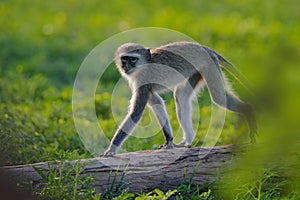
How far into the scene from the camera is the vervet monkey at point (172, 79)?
19.8 ft

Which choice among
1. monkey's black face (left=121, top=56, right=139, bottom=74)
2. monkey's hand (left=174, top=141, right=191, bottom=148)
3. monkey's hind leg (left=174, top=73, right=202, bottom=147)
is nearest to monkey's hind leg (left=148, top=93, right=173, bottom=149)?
monkey's hand (left=174, top=141, right=191, bottom=148)

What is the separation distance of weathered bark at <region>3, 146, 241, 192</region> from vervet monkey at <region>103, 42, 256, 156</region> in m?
0.56

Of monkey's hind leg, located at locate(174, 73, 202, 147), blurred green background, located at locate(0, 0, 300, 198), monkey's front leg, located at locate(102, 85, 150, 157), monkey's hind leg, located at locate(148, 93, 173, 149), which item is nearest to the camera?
blurred green background, located at locate(0, 0, 300, 198)

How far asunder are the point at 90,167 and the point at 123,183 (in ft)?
0.97

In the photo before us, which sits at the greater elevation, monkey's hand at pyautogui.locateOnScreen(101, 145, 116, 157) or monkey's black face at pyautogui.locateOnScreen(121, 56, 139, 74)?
monkey's black face at pyautogui.locateOnScreen(121, 56, 139, 74)

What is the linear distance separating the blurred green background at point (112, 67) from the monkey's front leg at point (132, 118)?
521 mm

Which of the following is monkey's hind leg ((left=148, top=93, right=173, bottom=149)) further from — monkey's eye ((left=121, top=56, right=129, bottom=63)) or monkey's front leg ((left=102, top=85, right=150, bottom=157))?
monkey's eye ((left=121, top=56, right=129, bottom=63))

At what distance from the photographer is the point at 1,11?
1511cm

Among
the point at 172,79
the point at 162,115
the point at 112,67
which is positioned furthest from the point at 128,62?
the point at 112,67

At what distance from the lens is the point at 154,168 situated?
5258 mm

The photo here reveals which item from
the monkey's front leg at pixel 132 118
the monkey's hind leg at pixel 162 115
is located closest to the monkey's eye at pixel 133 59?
the monkey's front leg at pixel 132 118

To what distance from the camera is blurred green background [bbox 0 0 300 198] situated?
211 centimetres

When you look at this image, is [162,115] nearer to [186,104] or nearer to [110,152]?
[186,104]

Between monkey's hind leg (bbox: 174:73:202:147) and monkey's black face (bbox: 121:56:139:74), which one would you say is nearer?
monkey's black face (bbox: 121:56:139:74)
